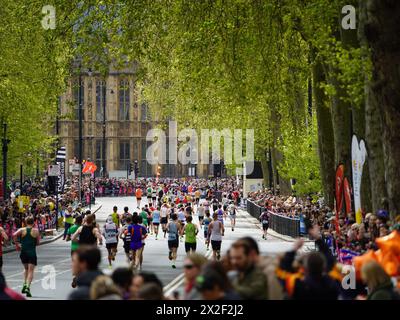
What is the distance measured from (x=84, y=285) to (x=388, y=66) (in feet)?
38.6

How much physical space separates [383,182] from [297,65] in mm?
16347

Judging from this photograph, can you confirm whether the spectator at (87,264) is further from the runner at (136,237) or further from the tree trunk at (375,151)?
the runner at (136,237)

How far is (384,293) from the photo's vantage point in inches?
424

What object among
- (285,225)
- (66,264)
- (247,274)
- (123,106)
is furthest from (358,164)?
(123,106)

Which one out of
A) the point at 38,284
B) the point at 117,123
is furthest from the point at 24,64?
the point at 117,123

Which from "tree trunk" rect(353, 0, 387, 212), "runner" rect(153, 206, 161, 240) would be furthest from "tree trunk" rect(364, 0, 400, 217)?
"runner" rect(153, 206, 161, 240)

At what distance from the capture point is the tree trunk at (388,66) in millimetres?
21078

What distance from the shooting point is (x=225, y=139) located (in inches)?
→ 3393

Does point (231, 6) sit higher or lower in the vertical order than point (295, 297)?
higher

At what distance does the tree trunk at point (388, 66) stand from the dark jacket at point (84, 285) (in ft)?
37.3

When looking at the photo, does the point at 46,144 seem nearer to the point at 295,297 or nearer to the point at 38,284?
the point at 38,284

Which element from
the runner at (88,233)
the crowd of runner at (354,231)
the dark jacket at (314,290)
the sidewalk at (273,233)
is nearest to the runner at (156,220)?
the sidewalk at (273,233)

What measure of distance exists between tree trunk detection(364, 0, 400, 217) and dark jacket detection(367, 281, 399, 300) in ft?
34.7

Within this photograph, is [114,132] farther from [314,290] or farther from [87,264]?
[314,290]
